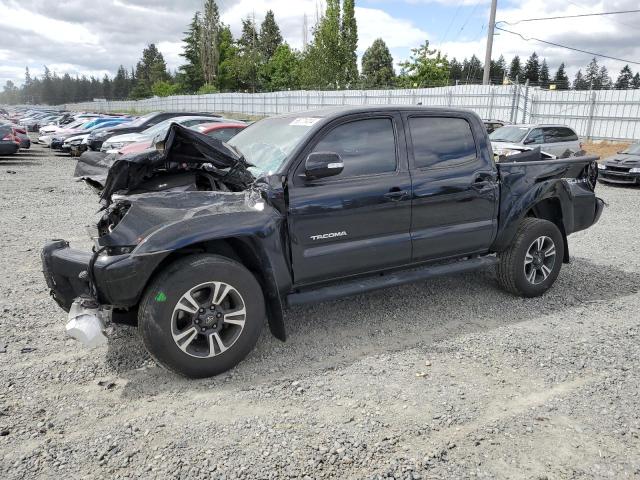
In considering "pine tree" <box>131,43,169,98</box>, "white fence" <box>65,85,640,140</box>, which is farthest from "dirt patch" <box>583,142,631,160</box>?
"pine tree" <box>131,43,169,98</box>

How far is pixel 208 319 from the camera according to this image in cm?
337

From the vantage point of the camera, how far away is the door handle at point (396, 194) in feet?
13.2

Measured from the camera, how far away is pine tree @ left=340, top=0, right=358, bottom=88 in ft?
136

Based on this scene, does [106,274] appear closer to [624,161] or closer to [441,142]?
[441,142]

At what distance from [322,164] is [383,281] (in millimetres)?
1152

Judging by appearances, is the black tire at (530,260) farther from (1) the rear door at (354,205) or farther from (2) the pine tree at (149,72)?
(2) the pine tree at (149,72)

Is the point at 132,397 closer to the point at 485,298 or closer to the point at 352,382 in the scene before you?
the point at 352,382

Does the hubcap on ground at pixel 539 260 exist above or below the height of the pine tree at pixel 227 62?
below

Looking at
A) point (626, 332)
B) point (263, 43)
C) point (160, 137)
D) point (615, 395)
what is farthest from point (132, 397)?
point (263, 43)

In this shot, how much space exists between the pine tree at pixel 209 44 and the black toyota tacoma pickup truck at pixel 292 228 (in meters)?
75.6

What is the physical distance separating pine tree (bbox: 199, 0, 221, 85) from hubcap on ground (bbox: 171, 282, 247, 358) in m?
76.9

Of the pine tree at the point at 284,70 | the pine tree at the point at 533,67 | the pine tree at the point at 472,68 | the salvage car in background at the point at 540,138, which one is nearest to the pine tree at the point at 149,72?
the pine tree at the point at 284,70

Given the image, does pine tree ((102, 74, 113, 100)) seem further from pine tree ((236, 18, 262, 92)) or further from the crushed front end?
the crushed front end

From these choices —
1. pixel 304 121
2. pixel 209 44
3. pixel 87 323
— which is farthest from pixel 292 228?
pixel 209 44
